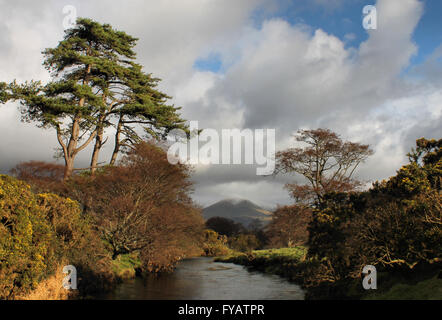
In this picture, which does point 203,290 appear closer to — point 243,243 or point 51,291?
point 51,291

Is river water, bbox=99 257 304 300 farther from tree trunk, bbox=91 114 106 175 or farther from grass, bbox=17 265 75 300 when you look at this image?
tree trunk, bbox=91 114 106 175

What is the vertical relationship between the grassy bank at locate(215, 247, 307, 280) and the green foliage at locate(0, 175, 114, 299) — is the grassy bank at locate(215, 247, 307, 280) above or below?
below

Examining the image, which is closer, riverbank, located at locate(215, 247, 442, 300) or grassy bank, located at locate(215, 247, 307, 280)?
riverbank, located at locate(215, 247, 442, 300)

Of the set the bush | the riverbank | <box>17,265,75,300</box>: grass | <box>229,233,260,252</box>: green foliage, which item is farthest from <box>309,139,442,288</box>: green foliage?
<box>229,233,260,252</box>: green foliage

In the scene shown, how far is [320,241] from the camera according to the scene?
1834 centimetres

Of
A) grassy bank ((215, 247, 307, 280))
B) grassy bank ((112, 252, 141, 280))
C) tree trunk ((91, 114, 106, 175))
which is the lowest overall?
grassy bank ((215, 247, 307, 280))

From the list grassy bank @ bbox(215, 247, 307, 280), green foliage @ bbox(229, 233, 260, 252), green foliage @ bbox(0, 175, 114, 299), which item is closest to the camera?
green foliage @ bbox(0, 175, 114, 299)

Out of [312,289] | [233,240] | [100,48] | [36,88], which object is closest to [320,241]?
[312,289]

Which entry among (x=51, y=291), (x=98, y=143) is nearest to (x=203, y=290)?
(x=51, y=291)

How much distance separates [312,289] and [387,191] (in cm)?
680

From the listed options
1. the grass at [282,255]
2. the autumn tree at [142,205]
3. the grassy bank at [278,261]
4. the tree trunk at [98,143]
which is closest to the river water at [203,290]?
the autumn tree at [142,205]

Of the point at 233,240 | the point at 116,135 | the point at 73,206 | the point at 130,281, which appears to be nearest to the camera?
the point at 73,206

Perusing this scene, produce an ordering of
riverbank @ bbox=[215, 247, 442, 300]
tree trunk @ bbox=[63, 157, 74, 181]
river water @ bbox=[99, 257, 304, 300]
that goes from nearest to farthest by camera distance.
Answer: riverbank @ bbox=[215, 247, 442, 300]
river water @ bbox=[99, 257, 304, 300]
tree trunk @ bbox=[63, 157, 74, 181]
